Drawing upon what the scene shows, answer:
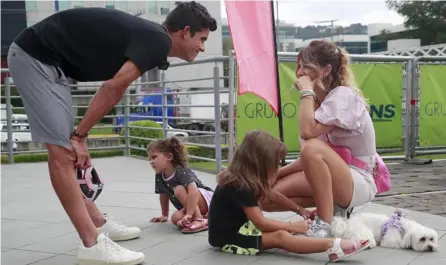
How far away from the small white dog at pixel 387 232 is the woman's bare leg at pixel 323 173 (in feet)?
0.37

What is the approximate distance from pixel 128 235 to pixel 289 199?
1.09 meters

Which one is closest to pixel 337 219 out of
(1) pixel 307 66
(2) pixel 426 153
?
(1) pixel 307 66

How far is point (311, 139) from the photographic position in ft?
11.7

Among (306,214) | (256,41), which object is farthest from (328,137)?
(256,41)

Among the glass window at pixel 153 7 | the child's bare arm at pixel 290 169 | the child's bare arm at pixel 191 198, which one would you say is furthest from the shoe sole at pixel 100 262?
the glass window at pixel 153 7

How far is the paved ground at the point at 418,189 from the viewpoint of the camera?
506 centimetres

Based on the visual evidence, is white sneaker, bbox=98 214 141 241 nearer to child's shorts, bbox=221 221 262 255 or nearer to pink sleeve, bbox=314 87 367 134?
child's shorts, bbox=221 221 262 255

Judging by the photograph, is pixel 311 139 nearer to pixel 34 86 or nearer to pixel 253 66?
pixel 34 86

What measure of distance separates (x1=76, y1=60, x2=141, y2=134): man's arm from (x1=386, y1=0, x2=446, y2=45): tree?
4913cm

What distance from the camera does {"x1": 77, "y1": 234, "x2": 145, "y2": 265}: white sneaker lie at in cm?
302

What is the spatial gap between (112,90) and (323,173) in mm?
1354

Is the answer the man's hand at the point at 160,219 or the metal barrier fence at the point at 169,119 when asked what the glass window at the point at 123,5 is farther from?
the man's hand at the point at 160,219

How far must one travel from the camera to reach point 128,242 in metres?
3.73

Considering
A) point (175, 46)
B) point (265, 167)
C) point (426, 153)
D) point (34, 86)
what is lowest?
point (426, 153)
